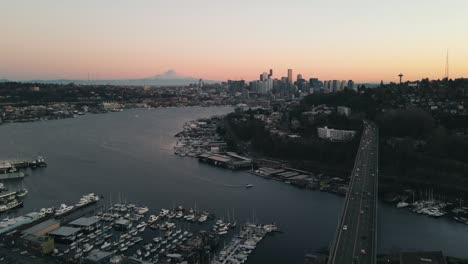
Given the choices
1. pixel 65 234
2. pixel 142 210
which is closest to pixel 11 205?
pixel 65 234

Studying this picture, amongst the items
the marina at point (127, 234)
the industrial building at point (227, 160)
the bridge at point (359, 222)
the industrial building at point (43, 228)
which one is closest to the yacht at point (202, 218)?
the marina at point (127, 234)

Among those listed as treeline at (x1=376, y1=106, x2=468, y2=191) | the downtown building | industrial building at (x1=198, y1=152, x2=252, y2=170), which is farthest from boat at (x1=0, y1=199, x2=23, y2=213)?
the downtown building

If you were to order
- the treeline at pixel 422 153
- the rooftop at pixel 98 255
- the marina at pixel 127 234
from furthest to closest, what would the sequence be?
the treeline at pixel 422 153, the marina at pixel 127 234, the rooftop at pixel 98 255

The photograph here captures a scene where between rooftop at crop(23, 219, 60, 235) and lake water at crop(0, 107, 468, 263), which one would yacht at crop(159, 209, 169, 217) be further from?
rooftop at crop(23, 219, 60, 235)

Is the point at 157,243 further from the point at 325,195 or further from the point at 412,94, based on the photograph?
the point at 412,94

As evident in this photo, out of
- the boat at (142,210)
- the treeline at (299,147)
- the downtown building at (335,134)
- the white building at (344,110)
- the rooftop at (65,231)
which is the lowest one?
the boat at (142,210)

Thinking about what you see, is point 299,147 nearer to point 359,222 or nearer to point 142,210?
point 142,210

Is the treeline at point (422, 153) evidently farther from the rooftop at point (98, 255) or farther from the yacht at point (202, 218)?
the rooftop at point (98, 255)
